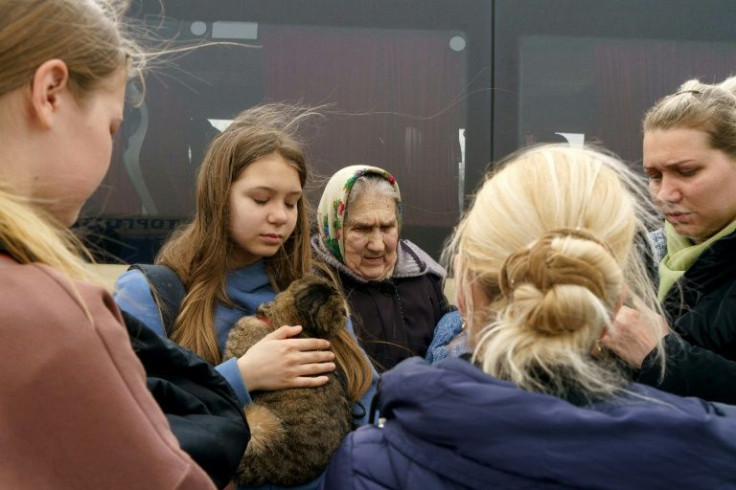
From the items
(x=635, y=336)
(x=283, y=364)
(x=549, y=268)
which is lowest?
(x=283, y=364)

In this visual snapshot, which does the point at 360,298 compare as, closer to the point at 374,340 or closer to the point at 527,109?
the point at 374,340

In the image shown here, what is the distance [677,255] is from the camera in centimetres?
247

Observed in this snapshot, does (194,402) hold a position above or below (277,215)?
below

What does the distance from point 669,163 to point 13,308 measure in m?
1.98

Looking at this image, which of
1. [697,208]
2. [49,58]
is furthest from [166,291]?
[697,208]

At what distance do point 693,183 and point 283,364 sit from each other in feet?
4.02

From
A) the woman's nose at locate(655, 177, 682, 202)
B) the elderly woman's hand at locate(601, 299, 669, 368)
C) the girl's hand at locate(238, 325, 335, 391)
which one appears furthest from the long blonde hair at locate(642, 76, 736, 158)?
the girl's hand at locate(238, 325, 335, 391)

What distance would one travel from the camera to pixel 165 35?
5.07 meters

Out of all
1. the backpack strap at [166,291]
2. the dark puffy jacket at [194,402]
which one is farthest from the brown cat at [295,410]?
the dark puffy jacket at [194,402]

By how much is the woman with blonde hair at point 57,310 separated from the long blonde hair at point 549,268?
1.75 feet

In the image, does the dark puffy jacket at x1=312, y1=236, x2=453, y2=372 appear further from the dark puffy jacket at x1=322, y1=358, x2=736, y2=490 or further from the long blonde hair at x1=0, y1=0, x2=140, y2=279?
the long blonde hair at x1=0, y1=0, x2=140, y2=279

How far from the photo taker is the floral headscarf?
10.5 feet

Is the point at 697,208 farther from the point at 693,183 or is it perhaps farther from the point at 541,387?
the point at 541,387

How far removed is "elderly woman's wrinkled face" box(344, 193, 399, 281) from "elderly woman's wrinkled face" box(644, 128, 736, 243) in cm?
108
